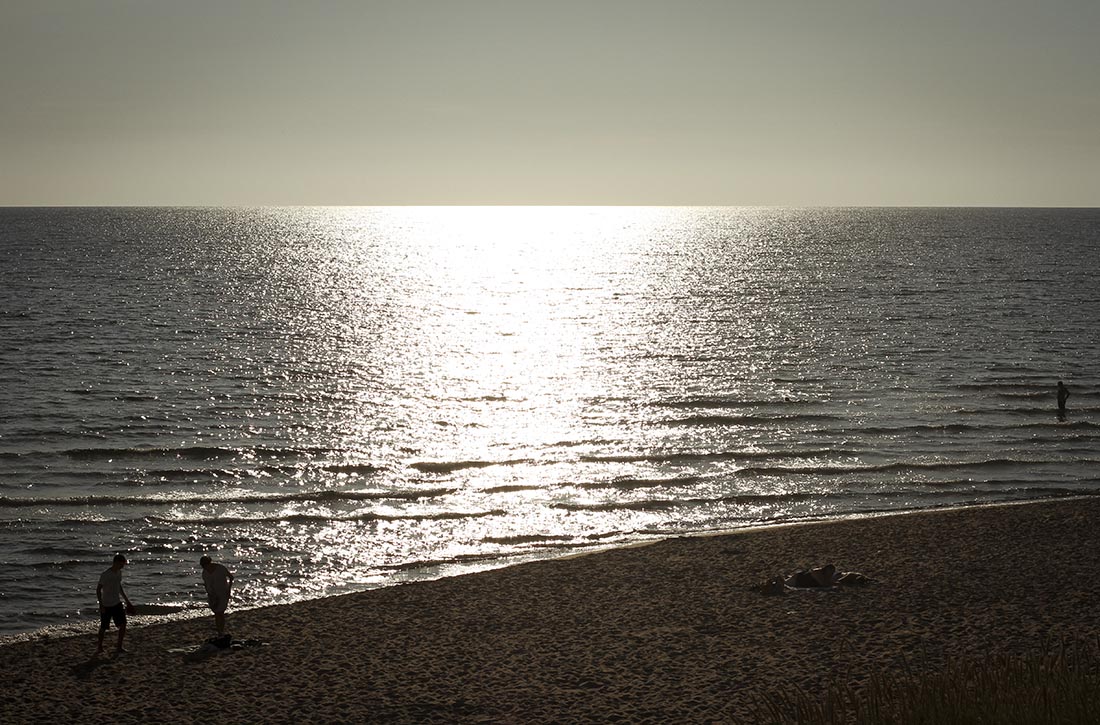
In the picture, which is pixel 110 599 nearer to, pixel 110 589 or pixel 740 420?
pixel 110 589

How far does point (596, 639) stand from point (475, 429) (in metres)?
23.1

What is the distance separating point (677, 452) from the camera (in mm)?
38250

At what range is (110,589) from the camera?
63.7 ft

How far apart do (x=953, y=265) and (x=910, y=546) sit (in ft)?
385

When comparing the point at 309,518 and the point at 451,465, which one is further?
the point at 451,465

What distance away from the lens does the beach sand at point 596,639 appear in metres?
17.1

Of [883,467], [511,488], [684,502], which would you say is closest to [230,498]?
[511,488]

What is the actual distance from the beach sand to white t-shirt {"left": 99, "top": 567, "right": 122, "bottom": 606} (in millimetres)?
1171

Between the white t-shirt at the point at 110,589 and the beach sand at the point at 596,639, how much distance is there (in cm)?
117

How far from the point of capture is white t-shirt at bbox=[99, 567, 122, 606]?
19375 mm

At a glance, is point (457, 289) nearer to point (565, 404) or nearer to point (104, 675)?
point (565, 404)

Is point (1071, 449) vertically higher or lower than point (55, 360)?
lower

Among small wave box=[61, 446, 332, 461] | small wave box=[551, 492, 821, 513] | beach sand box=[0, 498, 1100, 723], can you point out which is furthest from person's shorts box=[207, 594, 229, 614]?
small wave box=[61, 446, 332, 461]

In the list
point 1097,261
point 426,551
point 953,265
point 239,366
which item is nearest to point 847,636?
point 426,551
